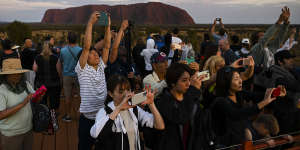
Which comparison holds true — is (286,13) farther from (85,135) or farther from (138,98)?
(85,135)

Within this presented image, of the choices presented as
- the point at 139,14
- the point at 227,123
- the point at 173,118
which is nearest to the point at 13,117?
the point at 173,118

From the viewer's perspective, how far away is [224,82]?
7.88ft

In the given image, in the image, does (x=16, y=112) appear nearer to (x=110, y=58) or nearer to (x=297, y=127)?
(x=110, y=58)

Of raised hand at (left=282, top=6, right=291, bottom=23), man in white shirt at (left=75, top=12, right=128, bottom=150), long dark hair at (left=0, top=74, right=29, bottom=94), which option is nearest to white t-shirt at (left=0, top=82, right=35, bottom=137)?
long dark hair at (left=0, top=74, right=29, bottom=94)

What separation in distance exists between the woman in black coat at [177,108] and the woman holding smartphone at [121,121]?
97mm

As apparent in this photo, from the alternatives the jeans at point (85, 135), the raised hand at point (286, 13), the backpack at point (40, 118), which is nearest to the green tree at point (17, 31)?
the backpack at point (40, 118)

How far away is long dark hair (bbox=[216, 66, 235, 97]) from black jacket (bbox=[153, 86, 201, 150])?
539 millimetres

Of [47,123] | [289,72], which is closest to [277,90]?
[289,72]

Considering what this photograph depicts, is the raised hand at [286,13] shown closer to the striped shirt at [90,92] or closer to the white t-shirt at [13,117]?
the striped shirt at [90,92]

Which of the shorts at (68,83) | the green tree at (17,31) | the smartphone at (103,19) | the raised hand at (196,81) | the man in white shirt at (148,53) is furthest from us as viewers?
the green tree at (17,31)

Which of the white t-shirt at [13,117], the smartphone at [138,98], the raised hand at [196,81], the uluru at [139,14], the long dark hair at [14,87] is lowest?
the white t-shirt at [13,117]

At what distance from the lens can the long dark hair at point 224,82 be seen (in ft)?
7.83

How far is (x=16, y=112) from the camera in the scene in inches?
92.0

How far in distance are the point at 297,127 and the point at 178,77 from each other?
2113mm
